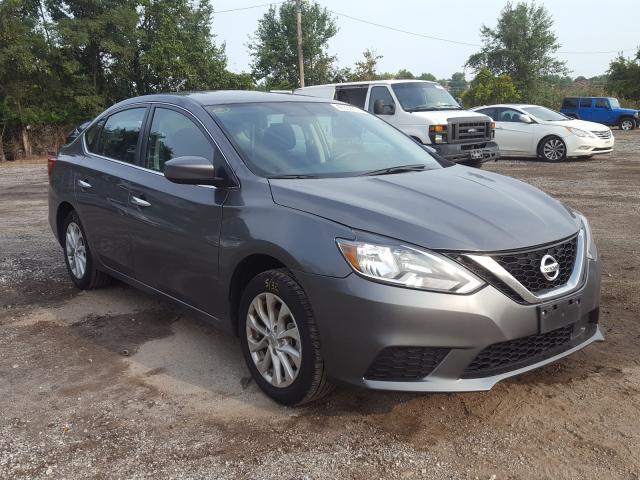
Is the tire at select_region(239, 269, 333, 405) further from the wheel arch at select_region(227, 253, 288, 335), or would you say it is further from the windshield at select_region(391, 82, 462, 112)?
the windshield at select_region(391, 82, 462, 112)

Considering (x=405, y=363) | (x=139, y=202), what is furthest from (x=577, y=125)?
(x=405, y=363)

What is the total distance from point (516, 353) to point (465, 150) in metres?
10.0

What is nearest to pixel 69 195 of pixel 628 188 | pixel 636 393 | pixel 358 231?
pixel 358 231

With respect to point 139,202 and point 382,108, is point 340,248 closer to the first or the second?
point 139,202

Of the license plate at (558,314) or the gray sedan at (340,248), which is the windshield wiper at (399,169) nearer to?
the gray sedan at (340,248)

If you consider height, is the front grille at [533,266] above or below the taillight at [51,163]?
below

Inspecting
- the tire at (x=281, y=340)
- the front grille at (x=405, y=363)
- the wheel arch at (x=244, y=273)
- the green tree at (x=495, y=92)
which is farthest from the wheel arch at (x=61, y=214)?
the green tree at (x=495, y=92)

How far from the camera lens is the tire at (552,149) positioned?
16891 mm

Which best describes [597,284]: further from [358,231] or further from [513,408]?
[358,231]

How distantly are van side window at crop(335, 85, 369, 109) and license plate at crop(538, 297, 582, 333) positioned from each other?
10.6 m

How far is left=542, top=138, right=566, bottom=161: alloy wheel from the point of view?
1691 centimetres

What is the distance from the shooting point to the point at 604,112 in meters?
30.9

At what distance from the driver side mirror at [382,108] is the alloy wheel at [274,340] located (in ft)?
32.4

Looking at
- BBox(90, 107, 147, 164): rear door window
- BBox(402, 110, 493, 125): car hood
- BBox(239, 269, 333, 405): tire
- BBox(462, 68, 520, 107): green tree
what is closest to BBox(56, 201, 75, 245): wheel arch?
BBox(90, 107, 147, 164): rear door window
